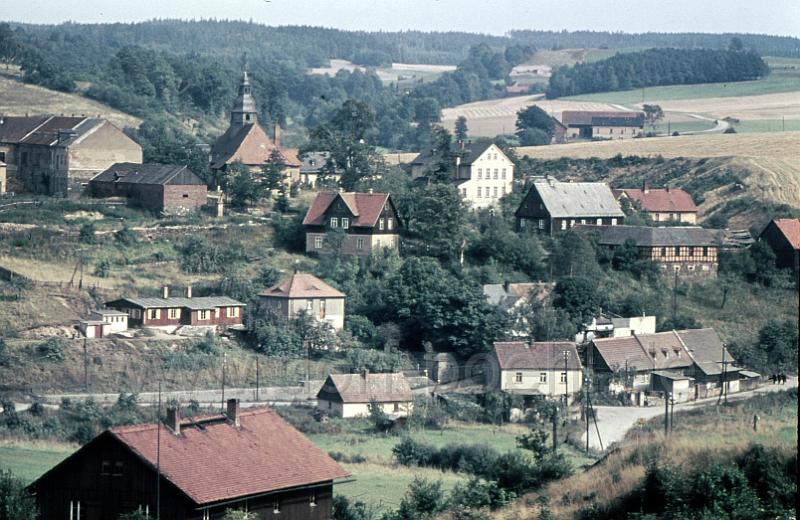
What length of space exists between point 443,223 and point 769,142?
1224 inches

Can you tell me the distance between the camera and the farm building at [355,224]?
50750 millimetres

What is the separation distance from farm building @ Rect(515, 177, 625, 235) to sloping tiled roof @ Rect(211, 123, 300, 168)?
940 centimetres

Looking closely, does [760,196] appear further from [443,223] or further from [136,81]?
[136,81]

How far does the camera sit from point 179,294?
4559 centimetres

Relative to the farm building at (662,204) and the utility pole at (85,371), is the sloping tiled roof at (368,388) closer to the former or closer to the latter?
the utility pole at (85,371)

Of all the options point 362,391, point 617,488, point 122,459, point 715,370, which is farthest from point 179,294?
point 617,488

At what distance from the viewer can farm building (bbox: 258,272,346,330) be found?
45.1 meters

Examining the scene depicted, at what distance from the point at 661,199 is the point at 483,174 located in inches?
269

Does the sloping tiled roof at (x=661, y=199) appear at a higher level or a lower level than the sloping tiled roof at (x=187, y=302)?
higher

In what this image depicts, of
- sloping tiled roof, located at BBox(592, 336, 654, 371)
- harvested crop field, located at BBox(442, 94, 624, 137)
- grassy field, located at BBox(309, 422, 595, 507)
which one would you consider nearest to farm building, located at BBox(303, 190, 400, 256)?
sloping tiled roof, located at BBox(592, 336, 654, 371)

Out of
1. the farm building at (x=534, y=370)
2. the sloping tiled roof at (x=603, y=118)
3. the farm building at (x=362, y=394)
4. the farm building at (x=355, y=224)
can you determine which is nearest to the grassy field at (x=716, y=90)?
the sloping tiled roof at (x=603, y=118)

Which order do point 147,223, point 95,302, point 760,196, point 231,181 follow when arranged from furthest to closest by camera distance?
point 760,196 < point 231,181 < point 147,223 < point 95,302

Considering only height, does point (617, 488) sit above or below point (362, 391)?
above

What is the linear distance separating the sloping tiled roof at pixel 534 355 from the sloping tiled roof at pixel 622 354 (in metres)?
0.90
